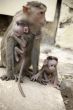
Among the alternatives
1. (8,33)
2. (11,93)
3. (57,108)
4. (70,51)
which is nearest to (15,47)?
(8,33)

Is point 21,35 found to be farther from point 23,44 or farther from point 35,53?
point 35,53

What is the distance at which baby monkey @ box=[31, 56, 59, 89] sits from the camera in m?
5.72

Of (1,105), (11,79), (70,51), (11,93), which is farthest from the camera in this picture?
(70,51)

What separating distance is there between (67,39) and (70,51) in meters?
0.25

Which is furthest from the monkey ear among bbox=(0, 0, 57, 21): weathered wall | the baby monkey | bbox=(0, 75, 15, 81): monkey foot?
bbox=(0, 0, 57, 21): weathered wall

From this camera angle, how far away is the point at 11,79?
18.6ft

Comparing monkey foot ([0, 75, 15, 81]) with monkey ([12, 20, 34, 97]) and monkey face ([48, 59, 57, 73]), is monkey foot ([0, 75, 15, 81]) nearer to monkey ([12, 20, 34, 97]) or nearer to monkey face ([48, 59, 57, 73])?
monkey ([12, 20, 34, 97])

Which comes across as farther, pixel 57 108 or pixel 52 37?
pixel 52 37

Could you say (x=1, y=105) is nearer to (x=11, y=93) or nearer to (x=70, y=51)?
(x=11, y=93)

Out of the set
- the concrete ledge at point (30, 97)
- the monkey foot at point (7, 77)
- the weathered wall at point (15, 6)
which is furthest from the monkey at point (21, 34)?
the weathered wall at point (15, 6)

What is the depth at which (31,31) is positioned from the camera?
5.51 m

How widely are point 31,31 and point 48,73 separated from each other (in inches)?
24.9

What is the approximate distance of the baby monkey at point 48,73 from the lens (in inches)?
225

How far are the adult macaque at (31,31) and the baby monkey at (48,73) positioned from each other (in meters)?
0.11
